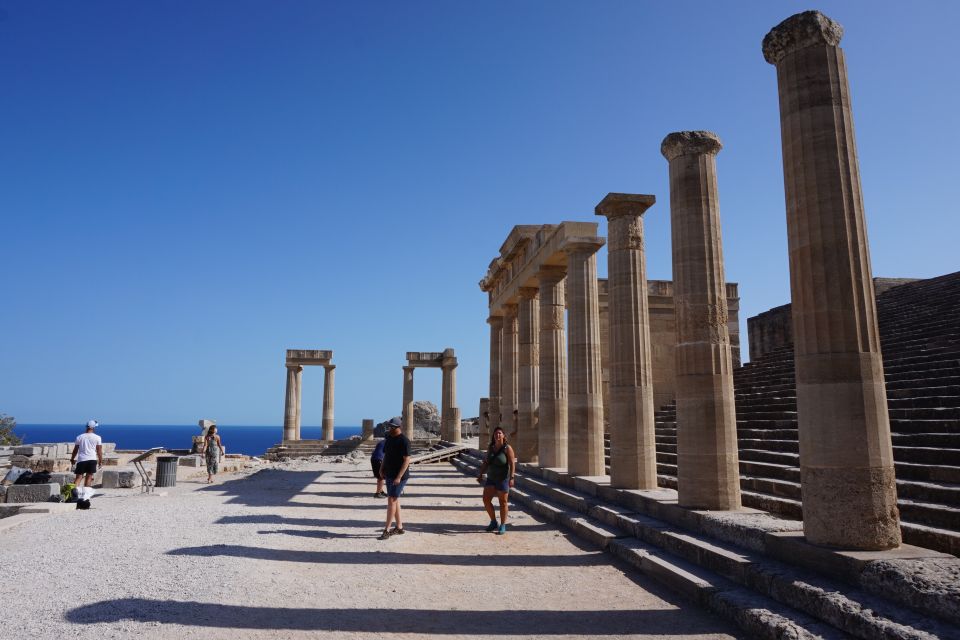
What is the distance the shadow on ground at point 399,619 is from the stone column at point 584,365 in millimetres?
8265

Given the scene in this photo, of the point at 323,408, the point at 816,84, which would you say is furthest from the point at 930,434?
the point at 323,408

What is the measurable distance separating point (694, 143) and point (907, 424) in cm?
548

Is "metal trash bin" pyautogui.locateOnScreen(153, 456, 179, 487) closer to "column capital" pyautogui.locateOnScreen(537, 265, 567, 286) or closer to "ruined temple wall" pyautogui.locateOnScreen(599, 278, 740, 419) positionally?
"column capital" pyautogui.locateOnScreen(537, 265, 567, 286)

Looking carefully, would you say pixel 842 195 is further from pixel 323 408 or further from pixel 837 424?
pixel 323 408

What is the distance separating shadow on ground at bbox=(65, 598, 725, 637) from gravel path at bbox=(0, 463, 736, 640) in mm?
18

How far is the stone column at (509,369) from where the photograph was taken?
21.3 m

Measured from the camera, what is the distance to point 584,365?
15031mm

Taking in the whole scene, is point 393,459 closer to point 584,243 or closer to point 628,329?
point 628,329

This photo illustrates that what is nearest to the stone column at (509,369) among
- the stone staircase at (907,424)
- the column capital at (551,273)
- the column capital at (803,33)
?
the column capital at (551,273)

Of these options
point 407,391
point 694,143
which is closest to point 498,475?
point 694,143

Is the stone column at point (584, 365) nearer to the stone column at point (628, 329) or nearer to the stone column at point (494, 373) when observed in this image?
the stone column at point (628, 329)

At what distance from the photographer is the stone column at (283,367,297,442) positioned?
134 ft

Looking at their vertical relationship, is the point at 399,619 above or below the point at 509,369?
below

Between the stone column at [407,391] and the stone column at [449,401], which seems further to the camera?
the stone column at [407,391]
